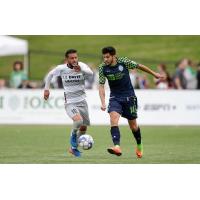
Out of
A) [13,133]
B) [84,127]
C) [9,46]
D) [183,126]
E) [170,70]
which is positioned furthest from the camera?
[170,70]

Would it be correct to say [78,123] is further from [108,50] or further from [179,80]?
[179,80]

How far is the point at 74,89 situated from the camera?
18031 millimetres

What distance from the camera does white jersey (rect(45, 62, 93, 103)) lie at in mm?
17875

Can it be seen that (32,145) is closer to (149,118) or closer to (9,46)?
(149,118)

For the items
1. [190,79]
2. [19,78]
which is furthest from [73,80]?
[190,79]

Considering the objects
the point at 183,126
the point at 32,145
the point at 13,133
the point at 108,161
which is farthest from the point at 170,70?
the point at 108,161

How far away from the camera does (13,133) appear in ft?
82.0

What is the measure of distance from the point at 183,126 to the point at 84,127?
36.2ft

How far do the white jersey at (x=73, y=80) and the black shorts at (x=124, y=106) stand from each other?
1.16 meters

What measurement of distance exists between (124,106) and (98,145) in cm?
372

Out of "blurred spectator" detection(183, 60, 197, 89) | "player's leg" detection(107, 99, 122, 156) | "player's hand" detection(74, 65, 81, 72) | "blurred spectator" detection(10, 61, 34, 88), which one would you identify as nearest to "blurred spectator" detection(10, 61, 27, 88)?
"blurred spectator" detection(10, 61, 34, 88)

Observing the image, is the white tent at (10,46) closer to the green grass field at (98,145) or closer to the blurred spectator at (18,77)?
the blurred spectator at (18,77)

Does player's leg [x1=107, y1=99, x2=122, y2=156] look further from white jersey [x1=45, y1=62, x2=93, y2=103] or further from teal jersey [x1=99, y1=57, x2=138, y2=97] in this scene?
white jersey [x1=45, y1=62, x2=93, y2=103]

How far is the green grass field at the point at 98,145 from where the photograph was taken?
1669cm
